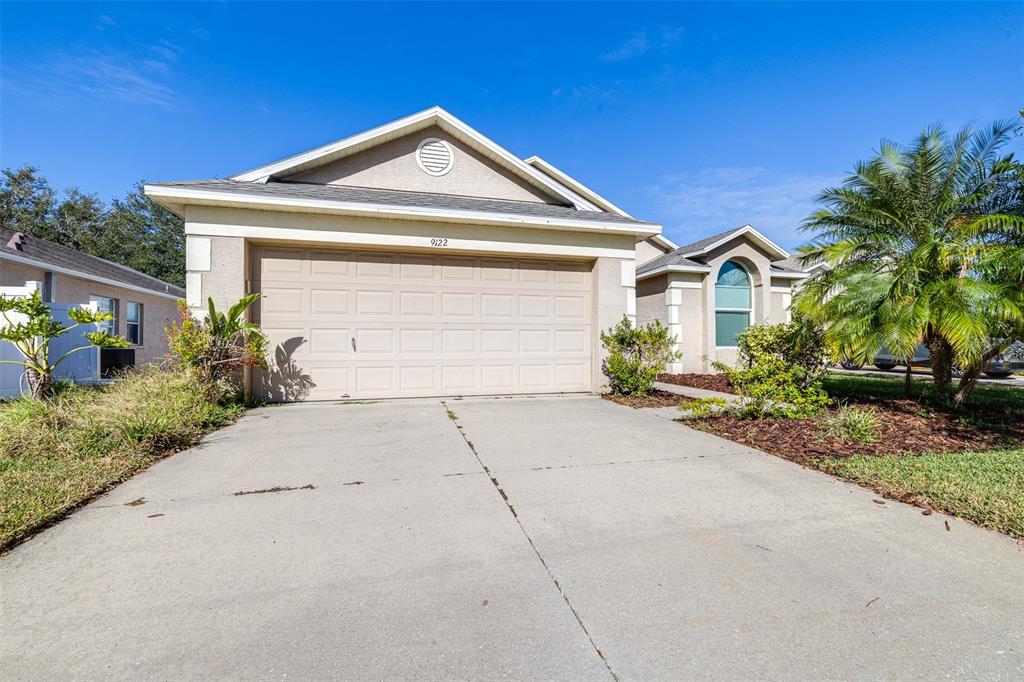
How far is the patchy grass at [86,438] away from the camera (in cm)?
342

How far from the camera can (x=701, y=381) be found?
1226cm

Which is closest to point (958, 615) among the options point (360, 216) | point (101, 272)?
point (360, 216)

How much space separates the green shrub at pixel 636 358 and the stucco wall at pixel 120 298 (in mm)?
8652

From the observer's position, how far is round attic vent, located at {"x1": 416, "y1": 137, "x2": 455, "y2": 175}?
9688 millimetres

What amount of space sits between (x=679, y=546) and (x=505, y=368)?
21.5 feet

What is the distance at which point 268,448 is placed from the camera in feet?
17.3

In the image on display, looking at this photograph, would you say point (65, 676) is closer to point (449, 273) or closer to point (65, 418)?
point (65, 418)

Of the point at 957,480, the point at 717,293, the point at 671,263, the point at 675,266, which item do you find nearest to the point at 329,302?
the point at 957,480

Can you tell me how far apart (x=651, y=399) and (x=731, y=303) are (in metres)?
7.03

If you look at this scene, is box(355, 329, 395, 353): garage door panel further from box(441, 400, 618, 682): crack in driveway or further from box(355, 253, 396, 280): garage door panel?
box(441, 400, 618, 682): crack in driveway

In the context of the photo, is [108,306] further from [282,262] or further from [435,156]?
[435,156]

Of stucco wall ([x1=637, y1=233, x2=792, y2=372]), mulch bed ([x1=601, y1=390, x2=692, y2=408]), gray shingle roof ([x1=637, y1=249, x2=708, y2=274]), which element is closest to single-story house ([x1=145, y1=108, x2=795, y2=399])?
mulch bed ([x1=601, y1=390, x2=692, y2=408])

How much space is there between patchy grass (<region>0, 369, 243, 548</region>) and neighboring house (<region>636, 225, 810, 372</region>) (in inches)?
461

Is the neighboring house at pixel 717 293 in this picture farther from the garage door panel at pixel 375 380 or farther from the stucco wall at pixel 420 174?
the garage door panel at pixel 375 380
